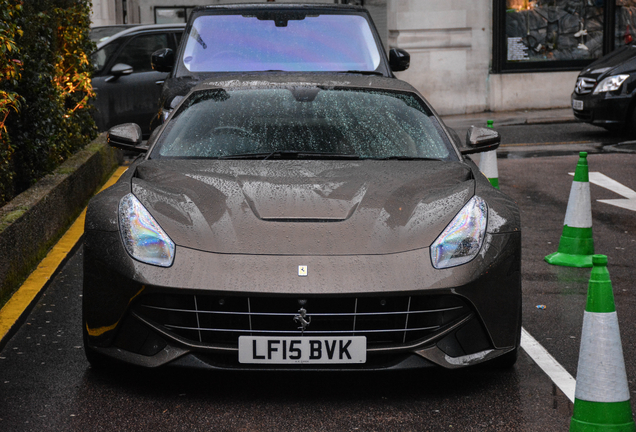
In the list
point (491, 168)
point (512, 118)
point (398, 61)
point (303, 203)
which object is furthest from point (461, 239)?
point (512, 118)

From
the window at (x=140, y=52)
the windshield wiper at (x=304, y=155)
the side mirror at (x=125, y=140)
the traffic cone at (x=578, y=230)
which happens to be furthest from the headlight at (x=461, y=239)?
the window at (x=140, y=52)

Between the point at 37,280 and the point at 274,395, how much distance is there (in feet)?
7.82

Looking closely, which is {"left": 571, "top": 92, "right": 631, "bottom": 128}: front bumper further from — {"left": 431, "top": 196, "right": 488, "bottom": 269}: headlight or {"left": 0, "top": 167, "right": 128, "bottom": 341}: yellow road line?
{"left": 431, "top": 196, "right": 488, "bottom": 269}: headlight

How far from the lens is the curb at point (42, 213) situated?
550 cm

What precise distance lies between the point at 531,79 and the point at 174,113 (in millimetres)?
14066

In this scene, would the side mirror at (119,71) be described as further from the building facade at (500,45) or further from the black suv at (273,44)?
the building facade at (500,45)

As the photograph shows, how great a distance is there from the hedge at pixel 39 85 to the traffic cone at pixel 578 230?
147 inches

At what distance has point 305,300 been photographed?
3.74m

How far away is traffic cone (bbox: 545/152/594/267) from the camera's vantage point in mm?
6395

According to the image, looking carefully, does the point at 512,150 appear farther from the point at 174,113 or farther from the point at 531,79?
the point at 174,113

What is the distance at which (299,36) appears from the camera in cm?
817

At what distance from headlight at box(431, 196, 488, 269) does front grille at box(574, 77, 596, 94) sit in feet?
32.8

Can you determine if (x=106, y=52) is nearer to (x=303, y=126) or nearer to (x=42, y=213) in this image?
(x=42, y=213)

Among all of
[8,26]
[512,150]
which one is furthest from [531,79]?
[8,26]
